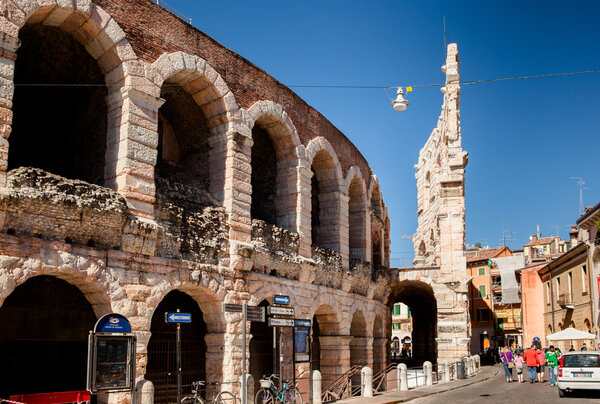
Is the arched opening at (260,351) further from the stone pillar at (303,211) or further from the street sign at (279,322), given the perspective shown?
the street sign at (279,322)

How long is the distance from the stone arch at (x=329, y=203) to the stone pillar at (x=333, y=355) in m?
2.41

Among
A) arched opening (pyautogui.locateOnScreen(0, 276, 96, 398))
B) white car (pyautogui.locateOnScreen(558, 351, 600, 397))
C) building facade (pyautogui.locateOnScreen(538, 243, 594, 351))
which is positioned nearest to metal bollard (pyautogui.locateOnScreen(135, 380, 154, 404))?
arched opening (pyautogui.locateOnScreen(0, 276, 96, 398))

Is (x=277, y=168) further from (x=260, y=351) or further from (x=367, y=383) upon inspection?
(x=367, y=383)

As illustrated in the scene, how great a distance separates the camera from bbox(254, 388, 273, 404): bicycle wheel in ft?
43.7

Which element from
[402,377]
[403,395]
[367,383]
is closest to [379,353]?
[402,377]

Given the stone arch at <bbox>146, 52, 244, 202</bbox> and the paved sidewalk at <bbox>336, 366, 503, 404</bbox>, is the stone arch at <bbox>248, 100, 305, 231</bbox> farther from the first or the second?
the paved sidewalk at <bbox>336, 366, 503, 404</bbox>

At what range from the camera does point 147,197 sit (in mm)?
12977

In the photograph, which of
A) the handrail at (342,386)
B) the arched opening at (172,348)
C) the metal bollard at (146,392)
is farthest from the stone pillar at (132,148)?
the handrail at (342,386)

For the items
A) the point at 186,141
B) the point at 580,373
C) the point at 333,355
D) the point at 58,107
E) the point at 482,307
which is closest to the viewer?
the point at 58,107

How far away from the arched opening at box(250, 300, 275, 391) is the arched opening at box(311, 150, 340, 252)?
4.07 metres

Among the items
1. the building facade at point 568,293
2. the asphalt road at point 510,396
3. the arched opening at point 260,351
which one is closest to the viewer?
the asphalt road at point 510,396

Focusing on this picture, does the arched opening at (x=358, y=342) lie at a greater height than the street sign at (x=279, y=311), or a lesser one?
lesser

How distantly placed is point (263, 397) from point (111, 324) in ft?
17.2

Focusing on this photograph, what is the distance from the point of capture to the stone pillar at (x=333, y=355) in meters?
20.3
